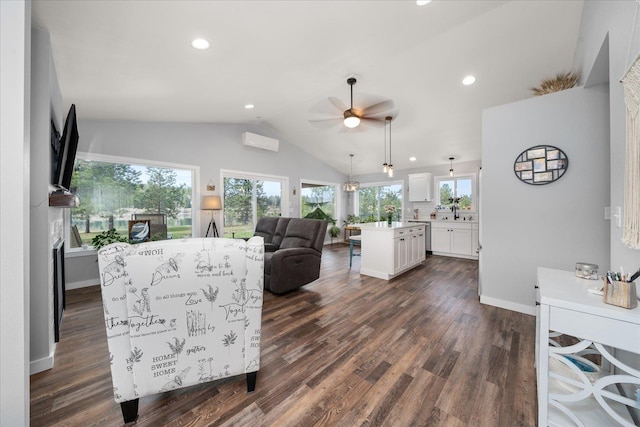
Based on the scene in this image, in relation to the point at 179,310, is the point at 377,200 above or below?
above

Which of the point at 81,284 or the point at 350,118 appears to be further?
→ the point at 81,284

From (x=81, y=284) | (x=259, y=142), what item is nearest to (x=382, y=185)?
(x=259, y=142)

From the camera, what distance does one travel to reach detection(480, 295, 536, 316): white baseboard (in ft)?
9.07

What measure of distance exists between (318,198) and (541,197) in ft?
19.0

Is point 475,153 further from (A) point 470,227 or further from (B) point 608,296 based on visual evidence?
(B) point 608,296

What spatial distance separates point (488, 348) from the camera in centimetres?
211

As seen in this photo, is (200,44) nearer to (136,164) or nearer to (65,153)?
(65,153)

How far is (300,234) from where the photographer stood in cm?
390

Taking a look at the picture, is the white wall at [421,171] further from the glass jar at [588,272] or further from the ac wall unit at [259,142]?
the glass jar at [588,272]

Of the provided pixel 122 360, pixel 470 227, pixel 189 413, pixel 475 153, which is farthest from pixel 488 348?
pixel 475 153

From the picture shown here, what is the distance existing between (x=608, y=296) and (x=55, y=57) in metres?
4.18

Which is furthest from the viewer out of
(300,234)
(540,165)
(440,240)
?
(440,240)

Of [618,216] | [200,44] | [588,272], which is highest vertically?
[200,44]

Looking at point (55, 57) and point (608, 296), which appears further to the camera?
point (55, 57)
